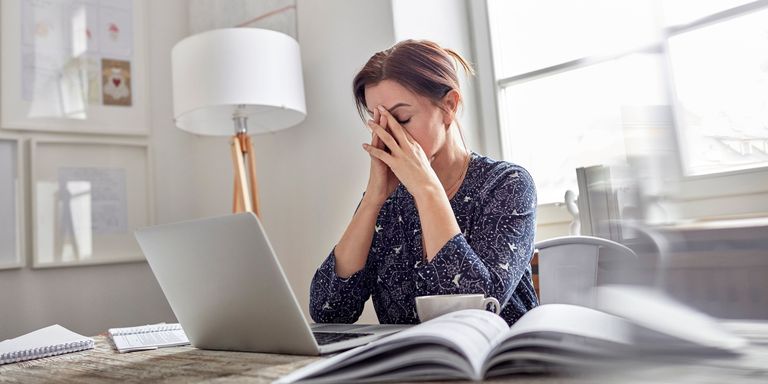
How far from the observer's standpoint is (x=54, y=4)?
7.65 feet

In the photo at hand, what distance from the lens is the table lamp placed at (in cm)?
184

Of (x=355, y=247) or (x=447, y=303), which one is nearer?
(x=447, y=303)

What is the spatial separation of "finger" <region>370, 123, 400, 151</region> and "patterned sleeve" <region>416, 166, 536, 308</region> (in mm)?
193

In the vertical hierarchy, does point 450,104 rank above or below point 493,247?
above

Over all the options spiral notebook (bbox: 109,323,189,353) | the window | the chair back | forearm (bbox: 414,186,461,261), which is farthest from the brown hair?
the window

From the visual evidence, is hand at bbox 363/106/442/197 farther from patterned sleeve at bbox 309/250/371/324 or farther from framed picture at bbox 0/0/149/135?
framed picture at bbox 0/0/149/135

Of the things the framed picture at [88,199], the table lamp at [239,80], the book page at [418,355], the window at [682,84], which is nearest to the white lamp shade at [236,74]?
the table lamp at [239,80]

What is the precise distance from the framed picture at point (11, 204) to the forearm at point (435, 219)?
1739 mm

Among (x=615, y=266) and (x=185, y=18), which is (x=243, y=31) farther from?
(x=615, y=266)

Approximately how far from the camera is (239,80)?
6.04 ft

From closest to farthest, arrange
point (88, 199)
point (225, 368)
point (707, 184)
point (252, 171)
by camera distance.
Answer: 1. point (707, 184)
2. point (225, 368)
3. point (252, 171)
4. point (88, 199)

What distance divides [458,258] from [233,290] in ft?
1.23

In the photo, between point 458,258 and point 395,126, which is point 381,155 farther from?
point 458,258

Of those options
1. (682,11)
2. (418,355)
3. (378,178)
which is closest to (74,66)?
(378,178)
